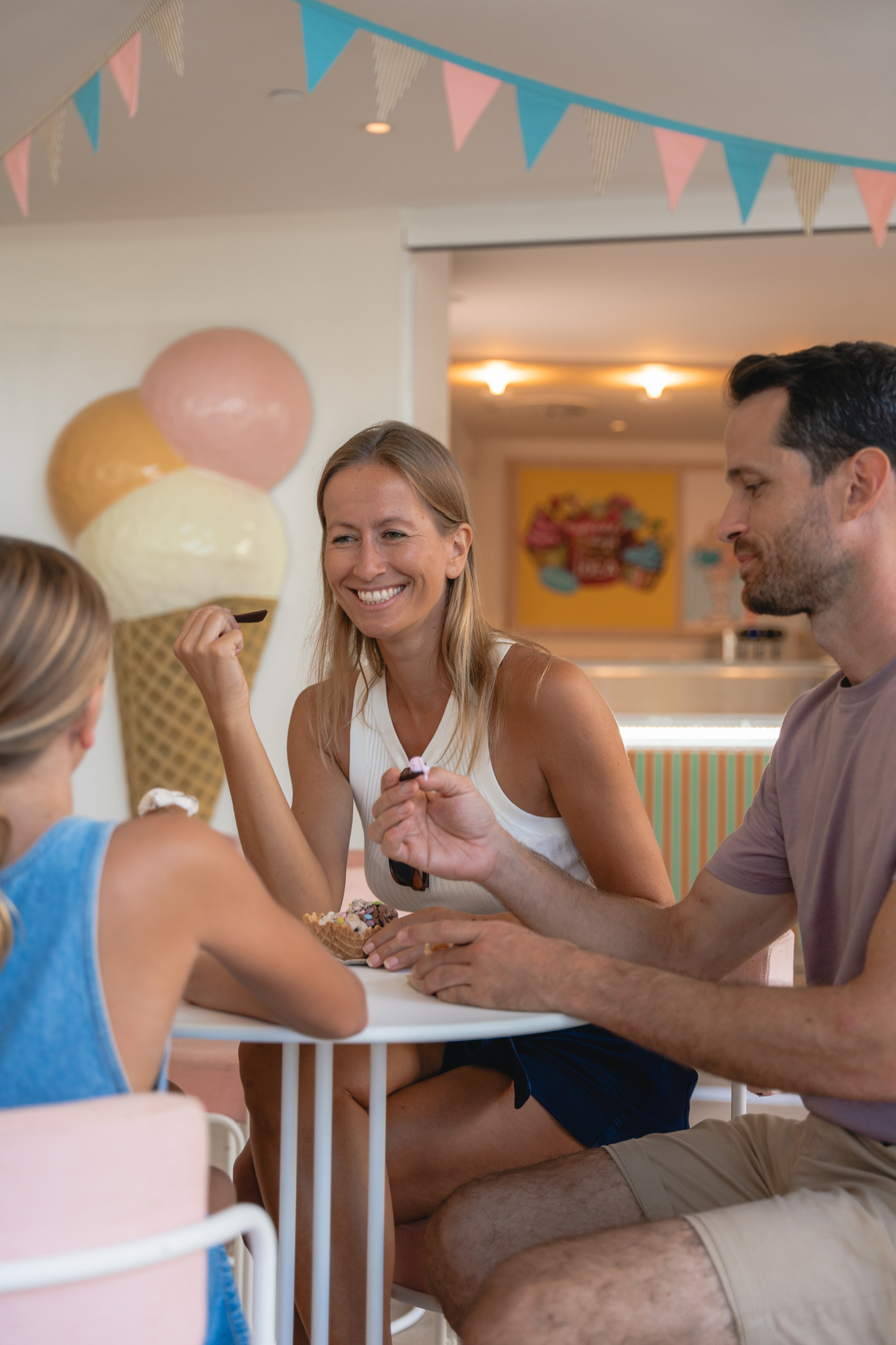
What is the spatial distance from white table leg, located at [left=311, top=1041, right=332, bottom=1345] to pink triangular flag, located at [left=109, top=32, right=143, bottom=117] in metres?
2.19

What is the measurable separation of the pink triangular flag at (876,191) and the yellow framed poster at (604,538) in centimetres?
460

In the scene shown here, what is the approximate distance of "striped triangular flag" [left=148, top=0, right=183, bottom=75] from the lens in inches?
95.1

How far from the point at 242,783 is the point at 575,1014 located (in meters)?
0.58

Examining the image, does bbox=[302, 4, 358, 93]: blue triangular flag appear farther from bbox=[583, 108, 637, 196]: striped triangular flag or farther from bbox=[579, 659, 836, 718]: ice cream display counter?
bbox=[579, 659, 836, 718]: ice cream display counter

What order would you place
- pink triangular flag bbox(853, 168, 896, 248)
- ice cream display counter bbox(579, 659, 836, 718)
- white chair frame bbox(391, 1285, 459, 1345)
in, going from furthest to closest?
ice cream display counter bbox(579, 659, 836, 718) → pink triangular flag bbox(853, 168, 896, 248) → white chair frame bbox(391, 1285, 459, 1345)

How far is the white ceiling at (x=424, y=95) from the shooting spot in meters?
2.56

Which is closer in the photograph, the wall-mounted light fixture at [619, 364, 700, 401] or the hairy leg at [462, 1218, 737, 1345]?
the hairy leg at [462, 1218, 737, 1345]

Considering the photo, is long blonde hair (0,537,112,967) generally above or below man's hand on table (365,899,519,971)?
above

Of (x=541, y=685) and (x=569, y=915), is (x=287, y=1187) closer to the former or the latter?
(x=569, y=915)

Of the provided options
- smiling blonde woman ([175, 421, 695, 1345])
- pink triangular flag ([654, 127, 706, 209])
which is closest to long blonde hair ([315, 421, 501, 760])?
smiling blonde woman ([175, 421, 695, 1345])

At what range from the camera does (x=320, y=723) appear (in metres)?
1.75

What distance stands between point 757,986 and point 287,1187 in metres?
0.49

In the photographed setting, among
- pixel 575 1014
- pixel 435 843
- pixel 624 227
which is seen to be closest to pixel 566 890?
pixel 435 843

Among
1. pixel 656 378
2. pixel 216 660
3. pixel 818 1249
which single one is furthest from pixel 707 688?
pixel 818 1249
